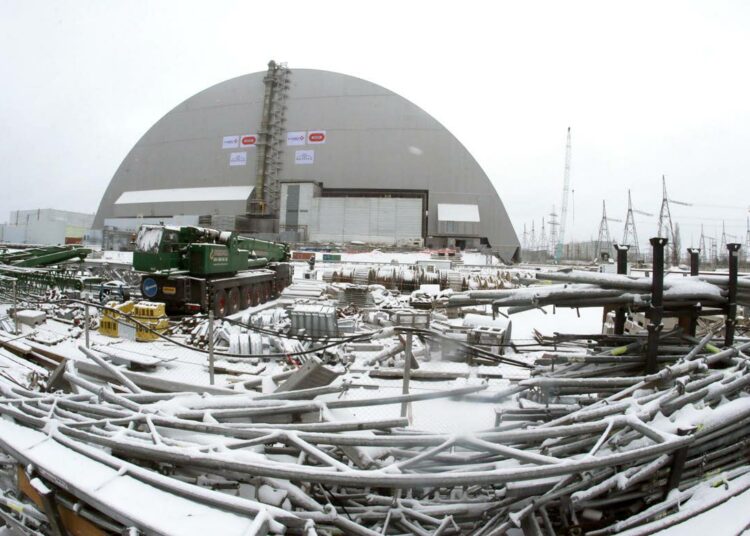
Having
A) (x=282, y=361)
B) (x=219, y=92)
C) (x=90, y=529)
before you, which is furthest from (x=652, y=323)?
(x=219, y=92)

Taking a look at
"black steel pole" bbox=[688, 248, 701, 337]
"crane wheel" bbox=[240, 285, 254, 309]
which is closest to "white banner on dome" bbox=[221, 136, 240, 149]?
"crane wheel" bbox=[240, 285, 254, 309]

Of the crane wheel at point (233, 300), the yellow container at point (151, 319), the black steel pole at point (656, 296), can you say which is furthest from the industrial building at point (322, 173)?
the black steel pole at point (656, 296)

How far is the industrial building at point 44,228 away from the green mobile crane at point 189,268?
132ft

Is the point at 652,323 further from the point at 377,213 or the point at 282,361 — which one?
the point at 377,213

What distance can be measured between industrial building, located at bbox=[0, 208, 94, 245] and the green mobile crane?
4033 centimetres

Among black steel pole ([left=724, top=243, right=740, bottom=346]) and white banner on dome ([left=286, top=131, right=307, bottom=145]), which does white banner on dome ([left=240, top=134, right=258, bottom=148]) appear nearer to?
white banner on dome ([left=286, top=131, right=307, bottom=145])

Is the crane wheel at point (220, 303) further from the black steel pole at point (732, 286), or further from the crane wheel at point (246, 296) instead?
the black steel pole at point (732, 286)

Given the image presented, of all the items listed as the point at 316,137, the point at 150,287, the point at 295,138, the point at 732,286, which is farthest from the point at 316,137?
the point at 732,286

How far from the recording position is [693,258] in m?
4.45

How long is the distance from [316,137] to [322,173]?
377 centimetres

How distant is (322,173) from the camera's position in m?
41.1

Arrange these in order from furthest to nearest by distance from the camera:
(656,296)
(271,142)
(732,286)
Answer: (271,142)
(732,286)
(656,296)

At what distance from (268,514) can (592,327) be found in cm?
1127

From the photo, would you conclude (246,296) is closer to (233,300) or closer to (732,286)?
(233,300)
